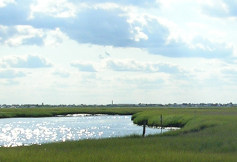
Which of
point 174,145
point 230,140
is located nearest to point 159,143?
point 174,145

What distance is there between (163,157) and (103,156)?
12.0ft

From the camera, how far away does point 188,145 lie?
3086 cm

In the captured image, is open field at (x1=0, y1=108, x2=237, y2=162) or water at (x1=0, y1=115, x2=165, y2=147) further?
water at (x1=0, y1=115, x2=165, y2=147)

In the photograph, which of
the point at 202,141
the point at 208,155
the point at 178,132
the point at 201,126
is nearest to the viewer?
the point at 208,155

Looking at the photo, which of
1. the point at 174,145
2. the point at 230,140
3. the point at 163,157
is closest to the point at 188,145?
the point at 174,145

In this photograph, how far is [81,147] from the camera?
30609 millimetres

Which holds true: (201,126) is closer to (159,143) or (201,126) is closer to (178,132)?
(178,132)

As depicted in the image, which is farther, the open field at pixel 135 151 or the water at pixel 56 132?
the water at pixel 56 132

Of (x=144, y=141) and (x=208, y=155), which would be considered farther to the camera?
(x=144, y=141)

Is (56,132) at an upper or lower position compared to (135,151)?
lower

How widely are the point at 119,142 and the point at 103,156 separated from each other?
829cm

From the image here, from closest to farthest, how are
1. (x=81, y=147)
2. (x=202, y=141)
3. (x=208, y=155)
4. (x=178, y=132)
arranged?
(x=208, y=155)
(x=81, y=147)
(x=202, y=141)
(x=178, y=132)

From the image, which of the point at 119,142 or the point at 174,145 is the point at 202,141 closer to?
the point at 174,145

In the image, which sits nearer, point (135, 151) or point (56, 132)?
point (135, 151)
